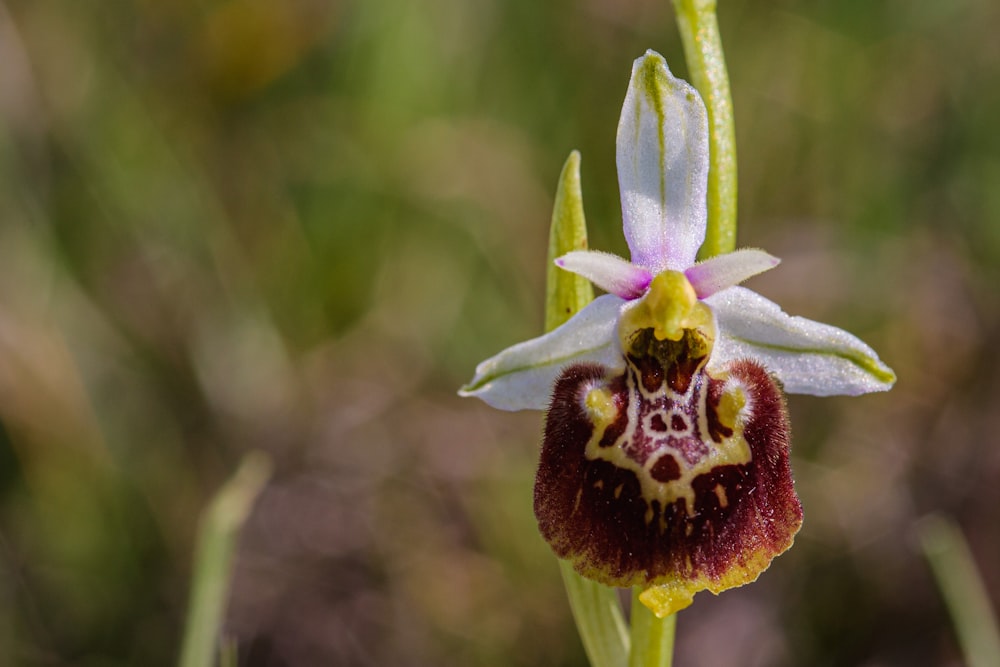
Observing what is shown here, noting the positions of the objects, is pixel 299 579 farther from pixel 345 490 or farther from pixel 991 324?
pixel 991 324

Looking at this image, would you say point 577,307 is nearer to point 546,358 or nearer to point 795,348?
point 546,358

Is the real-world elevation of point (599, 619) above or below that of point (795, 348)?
below

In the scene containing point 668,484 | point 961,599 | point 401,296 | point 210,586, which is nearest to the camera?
point 668,484

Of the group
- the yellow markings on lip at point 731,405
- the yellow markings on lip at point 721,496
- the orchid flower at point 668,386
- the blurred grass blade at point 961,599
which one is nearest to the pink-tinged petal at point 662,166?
the orchid flower at point 668,386

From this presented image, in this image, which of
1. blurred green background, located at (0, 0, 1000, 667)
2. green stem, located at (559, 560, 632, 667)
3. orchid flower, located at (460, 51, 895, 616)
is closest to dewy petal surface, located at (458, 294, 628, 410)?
orchid flower, located at (460, 51, 895, 616)

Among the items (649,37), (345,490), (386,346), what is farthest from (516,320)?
(649,37)

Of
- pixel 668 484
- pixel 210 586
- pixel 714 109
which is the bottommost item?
pixel 210 586

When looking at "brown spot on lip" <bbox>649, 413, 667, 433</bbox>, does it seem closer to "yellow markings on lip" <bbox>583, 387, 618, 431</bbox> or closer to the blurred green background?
"yellow markings on lip" <bbox>583, 387, 618, 431</bbox>

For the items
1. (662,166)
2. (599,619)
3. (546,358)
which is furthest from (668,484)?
(662,166)
